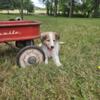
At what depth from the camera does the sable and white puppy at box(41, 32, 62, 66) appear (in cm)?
384

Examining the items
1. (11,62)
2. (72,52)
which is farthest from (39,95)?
(72,52)

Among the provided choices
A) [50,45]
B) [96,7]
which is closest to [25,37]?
[50,45]

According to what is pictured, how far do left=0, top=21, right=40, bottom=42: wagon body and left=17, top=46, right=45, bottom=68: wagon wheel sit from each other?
8.3 inches

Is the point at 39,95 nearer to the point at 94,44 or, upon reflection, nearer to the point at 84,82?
the point at 84,82

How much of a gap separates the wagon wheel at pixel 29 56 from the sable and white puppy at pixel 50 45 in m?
0.18

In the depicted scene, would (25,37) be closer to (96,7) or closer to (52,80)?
(52,80)

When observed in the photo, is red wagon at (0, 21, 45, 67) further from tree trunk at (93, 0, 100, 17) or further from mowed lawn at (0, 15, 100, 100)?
tree trunk at (93, 0, 100, 17)

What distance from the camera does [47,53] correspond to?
412cm

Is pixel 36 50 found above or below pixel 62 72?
above

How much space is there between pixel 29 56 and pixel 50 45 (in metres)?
0.41

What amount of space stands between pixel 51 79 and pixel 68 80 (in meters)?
0.24

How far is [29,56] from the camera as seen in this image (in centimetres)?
378

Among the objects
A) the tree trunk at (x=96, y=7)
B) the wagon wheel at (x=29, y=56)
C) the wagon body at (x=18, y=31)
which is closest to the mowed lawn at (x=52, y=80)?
the wagon wheel at (x=29, y=56)

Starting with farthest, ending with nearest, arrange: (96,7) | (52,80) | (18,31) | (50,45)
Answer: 1. (96,7)
2. (50,45)
3. (18,31)
4. (52,80)
